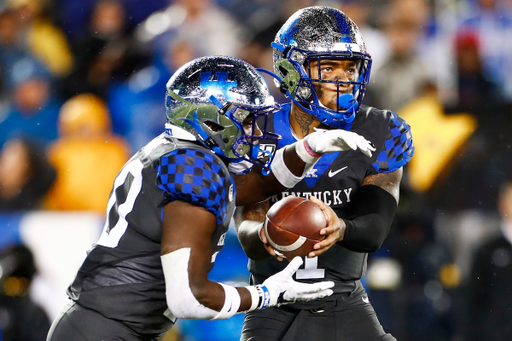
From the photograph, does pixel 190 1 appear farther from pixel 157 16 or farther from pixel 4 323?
pixel 4 323

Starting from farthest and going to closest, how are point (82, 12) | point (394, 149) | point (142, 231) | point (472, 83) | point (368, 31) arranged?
point (82, 12) → point (368, 31) → point (472, 83) → point (394, 149) → point (142, 231)

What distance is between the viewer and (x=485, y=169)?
490 cm

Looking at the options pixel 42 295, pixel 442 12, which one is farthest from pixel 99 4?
pixel 442 12

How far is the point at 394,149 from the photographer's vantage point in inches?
103

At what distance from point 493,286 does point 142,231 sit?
3656 millimetres

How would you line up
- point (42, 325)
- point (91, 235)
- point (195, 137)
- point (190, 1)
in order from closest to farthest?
1. point (195, 137)
2. point (42, 325)
3. point (91, 235)
4. point (190, 1)

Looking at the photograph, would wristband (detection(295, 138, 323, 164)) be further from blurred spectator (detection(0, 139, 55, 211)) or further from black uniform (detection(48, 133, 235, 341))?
blurred spectator (detection(0, 139, 55, 211))

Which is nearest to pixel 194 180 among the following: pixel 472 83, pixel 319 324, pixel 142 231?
pixel 142 231

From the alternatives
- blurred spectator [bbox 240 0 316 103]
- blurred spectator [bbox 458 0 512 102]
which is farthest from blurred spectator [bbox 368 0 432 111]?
blurred spectator [bbox 240 0 316 103]

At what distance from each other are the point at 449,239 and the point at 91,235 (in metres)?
3.05

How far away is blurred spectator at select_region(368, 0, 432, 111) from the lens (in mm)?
5016

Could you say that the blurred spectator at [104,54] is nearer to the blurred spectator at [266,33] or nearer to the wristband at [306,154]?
the blurred spectator at [266,33]

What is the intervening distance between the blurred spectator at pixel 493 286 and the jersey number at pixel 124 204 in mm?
3540

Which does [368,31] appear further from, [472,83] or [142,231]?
[142,231]
